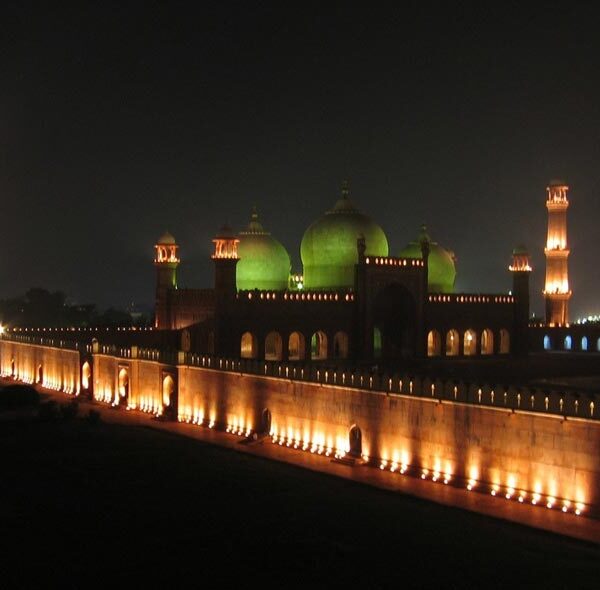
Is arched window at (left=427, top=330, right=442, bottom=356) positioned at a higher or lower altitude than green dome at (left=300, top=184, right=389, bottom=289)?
lower

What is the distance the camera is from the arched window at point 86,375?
33.2 meters

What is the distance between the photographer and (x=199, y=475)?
2019 cm

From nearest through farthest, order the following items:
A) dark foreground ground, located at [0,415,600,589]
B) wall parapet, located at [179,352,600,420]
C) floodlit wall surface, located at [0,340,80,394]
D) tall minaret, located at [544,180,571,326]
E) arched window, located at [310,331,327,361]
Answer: dark foreground ground, located at [0,415,600,589] → wall parapet, located at [179,352,600,420] → floodlit wall surface, located at [0,340,80,394] → arched window, located at [310,331,327,361] → tall minaret, located at [544,180,571,326]

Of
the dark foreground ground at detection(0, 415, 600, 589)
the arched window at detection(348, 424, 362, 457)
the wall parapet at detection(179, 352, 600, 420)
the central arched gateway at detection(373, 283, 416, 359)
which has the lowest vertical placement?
the dark foreground ground at detection(0, 415, 600, 589)

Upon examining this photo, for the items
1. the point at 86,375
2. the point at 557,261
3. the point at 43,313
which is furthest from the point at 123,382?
the point at 43,313

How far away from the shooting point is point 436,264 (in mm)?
44406

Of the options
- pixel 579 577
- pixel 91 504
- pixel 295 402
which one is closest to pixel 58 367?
pixel 295 402

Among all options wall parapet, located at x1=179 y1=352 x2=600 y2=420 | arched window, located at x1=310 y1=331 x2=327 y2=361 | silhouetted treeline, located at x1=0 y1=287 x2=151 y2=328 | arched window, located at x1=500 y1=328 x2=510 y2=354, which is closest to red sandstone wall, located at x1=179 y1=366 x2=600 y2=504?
wall parapet, located at x1=179 y1=352 x2=600 y2=420

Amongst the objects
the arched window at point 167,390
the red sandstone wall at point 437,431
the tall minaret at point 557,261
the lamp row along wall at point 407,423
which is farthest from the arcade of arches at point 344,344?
the red sandstone wall at point 437,431

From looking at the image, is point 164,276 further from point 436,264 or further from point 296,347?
point 436,264

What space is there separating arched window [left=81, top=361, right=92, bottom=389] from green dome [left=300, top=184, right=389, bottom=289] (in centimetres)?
1052

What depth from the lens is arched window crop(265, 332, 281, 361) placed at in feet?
121

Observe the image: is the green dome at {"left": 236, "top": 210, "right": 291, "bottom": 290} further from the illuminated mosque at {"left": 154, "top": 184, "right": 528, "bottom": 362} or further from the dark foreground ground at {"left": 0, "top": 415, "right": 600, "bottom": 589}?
the dark foreground ground at {"left": 0, "top": 415, "right": 600, "bottom": 589}

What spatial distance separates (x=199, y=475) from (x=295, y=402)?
393cm
